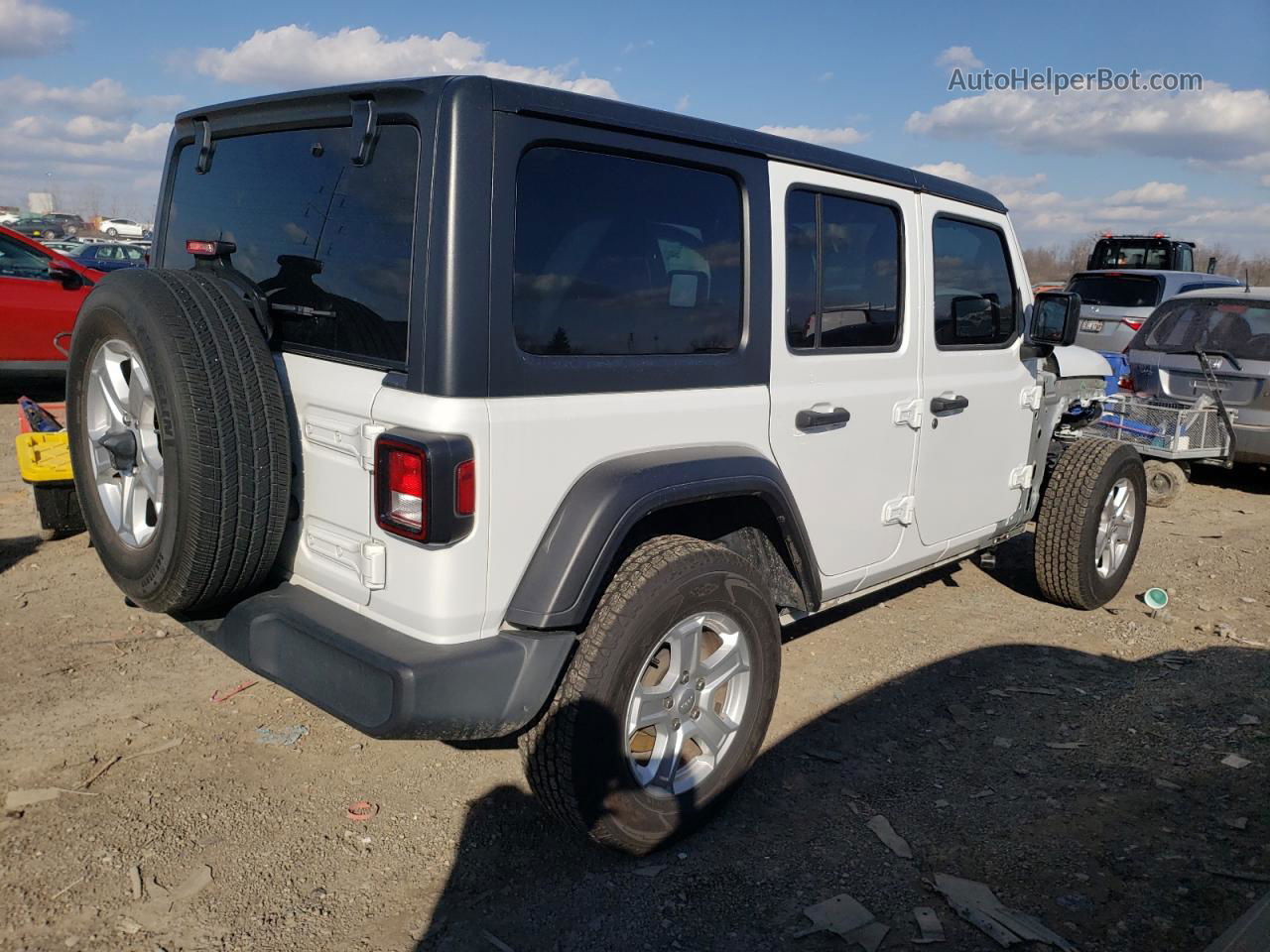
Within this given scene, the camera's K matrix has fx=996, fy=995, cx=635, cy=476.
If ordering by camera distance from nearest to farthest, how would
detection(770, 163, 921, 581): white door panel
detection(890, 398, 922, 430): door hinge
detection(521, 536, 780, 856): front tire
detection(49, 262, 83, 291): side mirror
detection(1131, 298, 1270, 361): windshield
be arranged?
detection(521, 536, 780, 856): front tire
detection(770, 163, 921, 581): white door panel
detection(890, 398, 922, 430): door hinge
detection(1131, 298, 1270, 361): windshield
detection(49, 262, 83, 291): side mirror

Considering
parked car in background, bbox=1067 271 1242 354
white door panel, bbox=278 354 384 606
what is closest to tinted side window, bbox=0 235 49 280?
white door panel, bbox=278 354 384 606

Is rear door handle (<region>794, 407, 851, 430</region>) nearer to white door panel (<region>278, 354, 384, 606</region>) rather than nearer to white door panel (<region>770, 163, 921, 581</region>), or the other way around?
white door panel (<region>770, 163, 921, 581</region>)

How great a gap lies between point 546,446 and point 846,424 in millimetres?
1351

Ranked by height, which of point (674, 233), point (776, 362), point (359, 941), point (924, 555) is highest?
point (674, 233)

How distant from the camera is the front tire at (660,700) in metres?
2.64

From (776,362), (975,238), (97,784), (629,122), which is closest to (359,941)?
(97,784)

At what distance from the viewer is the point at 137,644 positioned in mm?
4172

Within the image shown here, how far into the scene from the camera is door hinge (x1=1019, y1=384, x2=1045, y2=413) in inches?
178

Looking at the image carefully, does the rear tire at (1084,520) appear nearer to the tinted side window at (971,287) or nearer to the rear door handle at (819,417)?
the tinted side window at (971,287)

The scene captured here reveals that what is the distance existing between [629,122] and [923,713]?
260 cm

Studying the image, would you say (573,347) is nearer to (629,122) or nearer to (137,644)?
(629,122)

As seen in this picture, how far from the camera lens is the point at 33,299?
8906 mm

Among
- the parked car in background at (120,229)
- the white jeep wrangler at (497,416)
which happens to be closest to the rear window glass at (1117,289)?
the white jeep wrangler at (497,416)

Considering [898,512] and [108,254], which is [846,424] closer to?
[898,512]
